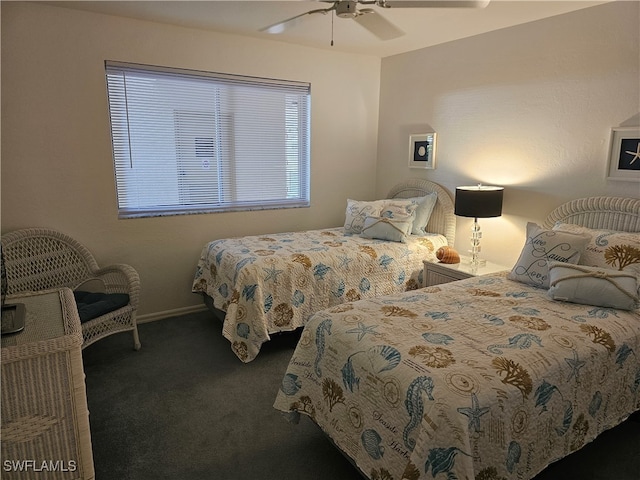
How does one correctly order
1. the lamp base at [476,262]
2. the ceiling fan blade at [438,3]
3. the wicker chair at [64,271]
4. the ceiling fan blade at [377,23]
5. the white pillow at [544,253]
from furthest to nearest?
1. the lamp base at [476,262]
2. the wicker chair at [64,271]
3. the white pillow at [544,253]
4. the ceiling fan blade at [377,23]
5. the ceiling fan blade at [438,3]

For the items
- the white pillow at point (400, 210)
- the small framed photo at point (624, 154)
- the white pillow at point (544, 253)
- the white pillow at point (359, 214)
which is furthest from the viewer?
the white pillow at point (359, 214)

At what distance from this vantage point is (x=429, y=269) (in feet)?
11.7

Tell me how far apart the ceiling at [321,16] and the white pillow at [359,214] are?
1.51 meters

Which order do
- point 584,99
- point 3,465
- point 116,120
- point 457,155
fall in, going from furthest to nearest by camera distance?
1. point 457,155
2. point 116,120
3. point 584,99
4. point 3,465

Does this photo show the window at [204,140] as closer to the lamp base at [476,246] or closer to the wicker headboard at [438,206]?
the wicker headboard at [438,206]

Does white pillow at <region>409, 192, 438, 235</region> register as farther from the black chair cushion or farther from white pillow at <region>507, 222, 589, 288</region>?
the black chair cushion

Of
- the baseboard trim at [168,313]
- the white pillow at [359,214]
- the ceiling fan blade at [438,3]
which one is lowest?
the baseboard trim at [168,313]

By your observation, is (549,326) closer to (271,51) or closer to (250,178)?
(250,178)

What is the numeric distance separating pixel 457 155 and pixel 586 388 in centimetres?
250

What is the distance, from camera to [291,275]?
10.1 feet

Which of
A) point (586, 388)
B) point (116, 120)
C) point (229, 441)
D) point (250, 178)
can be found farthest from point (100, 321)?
point (586, 388)

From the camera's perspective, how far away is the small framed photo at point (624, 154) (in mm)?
2678

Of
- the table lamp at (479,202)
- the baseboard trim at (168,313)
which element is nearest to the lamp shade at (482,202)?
the table lamp at (479,202)

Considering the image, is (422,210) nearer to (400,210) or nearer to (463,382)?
(400,210)
